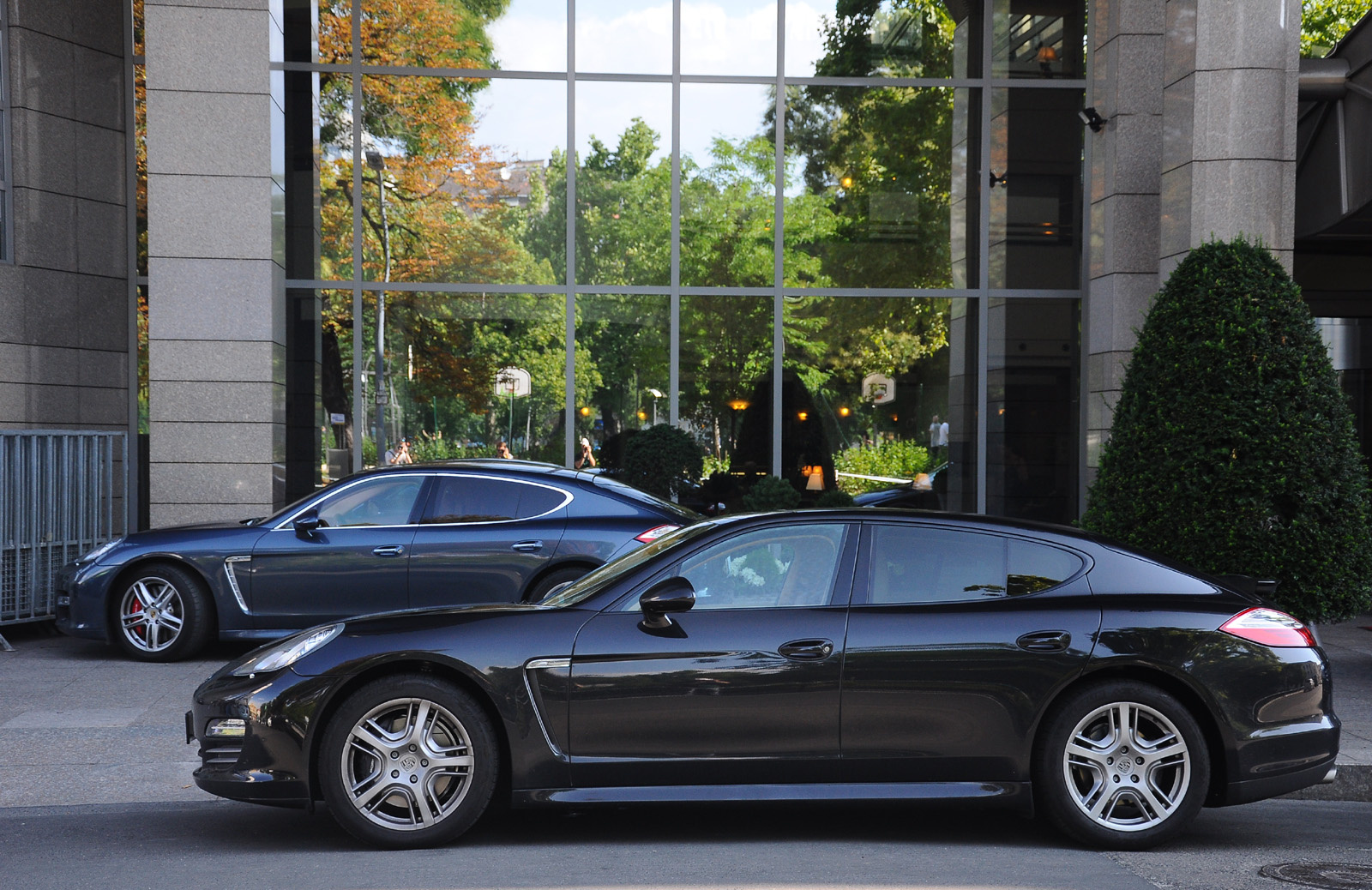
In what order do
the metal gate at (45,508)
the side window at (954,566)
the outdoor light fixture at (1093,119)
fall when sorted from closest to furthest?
1. the side window at (954,566)
2. the metal gate at (45,508)
3. the outdoor light fixture at (1093,119)

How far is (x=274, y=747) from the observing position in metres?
4.89

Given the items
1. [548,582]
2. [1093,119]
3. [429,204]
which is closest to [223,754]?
[548,582]

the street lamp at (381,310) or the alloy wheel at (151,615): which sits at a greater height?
the street lamp at (381,310)

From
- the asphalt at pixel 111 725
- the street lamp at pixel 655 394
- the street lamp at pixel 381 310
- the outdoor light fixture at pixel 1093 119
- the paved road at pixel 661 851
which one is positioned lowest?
the asphalt at pixel 111 725

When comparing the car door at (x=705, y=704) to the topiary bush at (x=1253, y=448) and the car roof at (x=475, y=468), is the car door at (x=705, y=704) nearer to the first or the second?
the car roof at (x=475, y=468)

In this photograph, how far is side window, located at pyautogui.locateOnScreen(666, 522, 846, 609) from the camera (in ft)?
16.7

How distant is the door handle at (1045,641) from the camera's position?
16.3ft

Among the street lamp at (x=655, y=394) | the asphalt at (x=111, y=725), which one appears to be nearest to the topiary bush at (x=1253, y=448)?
the asphalt at (x=111, y=725)

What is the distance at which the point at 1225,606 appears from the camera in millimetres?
5105

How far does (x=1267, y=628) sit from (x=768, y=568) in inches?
79.9

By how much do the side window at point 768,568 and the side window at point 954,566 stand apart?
199mm

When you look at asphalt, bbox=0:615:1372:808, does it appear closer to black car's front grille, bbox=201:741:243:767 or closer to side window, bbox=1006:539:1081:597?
black car's front grille, bbox=201:741:243:767

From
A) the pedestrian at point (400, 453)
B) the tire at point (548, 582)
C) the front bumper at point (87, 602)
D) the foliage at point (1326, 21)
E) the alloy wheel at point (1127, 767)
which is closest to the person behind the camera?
the alloy wheel at point (1127, 767)

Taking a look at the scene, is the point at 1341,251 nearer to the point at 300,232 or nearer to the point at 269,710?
the point at 300,232
